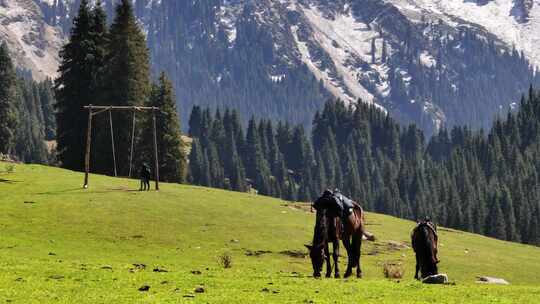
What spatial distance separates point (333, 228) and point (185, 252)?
13.9m

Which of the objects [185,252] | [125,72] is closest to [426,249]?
[185,252]

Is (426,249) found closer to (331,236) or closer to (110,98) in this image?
(331,236)

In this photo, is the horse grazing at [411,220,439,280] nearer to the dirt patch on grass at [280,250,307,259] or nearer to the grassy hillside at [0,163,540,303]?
the grassy hillside at [0,163,540,303]

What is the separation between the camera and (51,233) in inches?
1965

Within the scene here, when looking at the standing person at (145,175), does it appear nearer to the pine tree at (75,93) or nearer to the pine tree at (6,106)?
the pine tree at (75,93)

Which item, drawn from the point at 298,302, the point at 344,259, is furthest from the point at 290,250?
the point at 298,302

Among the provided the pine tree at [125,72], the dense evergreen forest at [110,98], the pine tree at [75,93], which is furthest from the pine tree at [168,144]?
the pine tree at [75,93]

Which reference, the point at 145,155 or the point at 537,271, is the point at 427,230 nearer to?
the point at 537,271

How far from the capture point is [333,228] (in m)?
36.4

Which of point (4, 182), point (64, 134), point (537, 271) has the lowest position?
point (537, 271)

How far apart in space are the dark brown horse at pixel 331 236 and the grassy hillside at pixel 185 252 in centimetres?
108

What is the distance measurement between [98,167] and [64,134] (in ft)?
24.5

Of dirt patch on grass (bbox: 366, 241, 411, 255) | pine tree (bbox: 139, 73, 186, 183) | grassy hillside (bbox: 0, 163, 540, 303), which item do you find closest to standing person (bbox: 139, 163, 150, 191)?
grassy hillside (bbox: 0, 163, 540, 303)

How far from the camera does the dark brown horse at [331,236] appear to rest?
116ft
